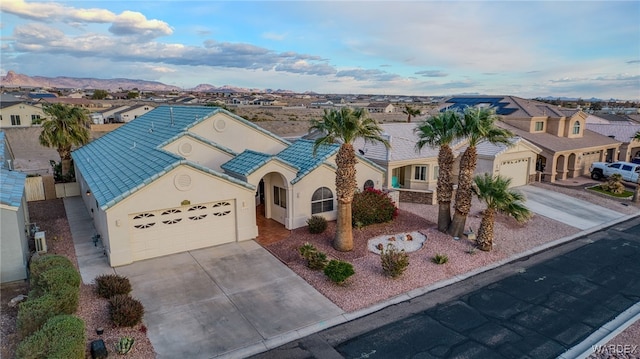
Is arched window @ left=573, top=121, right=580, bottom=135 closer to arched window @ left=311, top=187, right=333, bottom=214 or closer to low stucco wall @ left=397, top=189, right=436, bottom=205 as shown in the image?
low stucco wall @ left=397, top=189, right=436, bottom=205

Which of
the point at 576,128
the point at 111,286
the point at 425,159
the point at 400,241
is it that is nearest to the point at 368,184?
the point at 400,241

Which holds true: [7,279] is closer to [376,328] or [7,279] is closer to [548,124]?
[376,328]

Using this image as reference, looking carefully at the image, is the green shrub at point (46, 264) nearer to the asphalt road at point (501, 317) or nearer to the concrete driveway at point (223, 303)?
the concrete driveway at point (223, 303)

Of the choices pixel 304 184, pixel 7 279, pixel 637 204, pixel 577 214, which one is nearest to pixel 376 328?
pixel 304 184

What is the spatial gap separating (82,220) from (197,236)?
322 inches

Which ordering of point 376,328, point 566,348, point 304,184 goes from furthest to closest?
point 304,184, point 376,328, point 566,348

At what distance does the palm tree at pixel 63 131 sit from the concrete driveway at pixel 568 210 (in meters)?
29.9

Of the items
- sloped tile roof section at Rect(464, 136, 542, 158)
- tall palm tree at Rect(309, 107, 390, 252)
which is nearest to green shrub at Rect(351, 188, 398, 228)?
tall palm tree at Rect(309, 107, 390, 252)

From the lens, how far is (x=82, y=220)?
20.9 meters

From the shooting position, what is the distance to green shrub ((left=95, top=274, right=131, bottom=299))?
12586mm

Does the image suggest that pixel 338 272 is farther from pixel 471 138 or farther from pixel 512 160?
pixel 512 160

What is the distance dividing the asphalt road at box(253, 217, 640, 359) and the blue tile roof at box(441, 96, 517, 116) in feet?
74.7

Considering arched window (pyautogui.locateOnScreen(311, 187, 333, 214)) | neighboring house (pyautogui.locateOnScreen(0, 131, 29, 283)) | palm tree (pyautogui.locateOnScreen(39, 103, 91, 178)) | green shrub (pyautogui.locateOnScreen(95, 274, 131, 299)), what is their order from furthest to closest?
palm tree (pyautogui.locateOnScreen(39, 103, 91, 178)) → arched window (pyautogui.locateOnScreen(311, 187, 333, 214)) → neighboring house (pyautogui.locateOnScreen(0, 131, 29, 283)) → green shrub (pyautogui.locateOnScreen(95, 274, 131, 299))

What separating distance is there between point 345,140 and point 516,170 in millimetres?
19308
